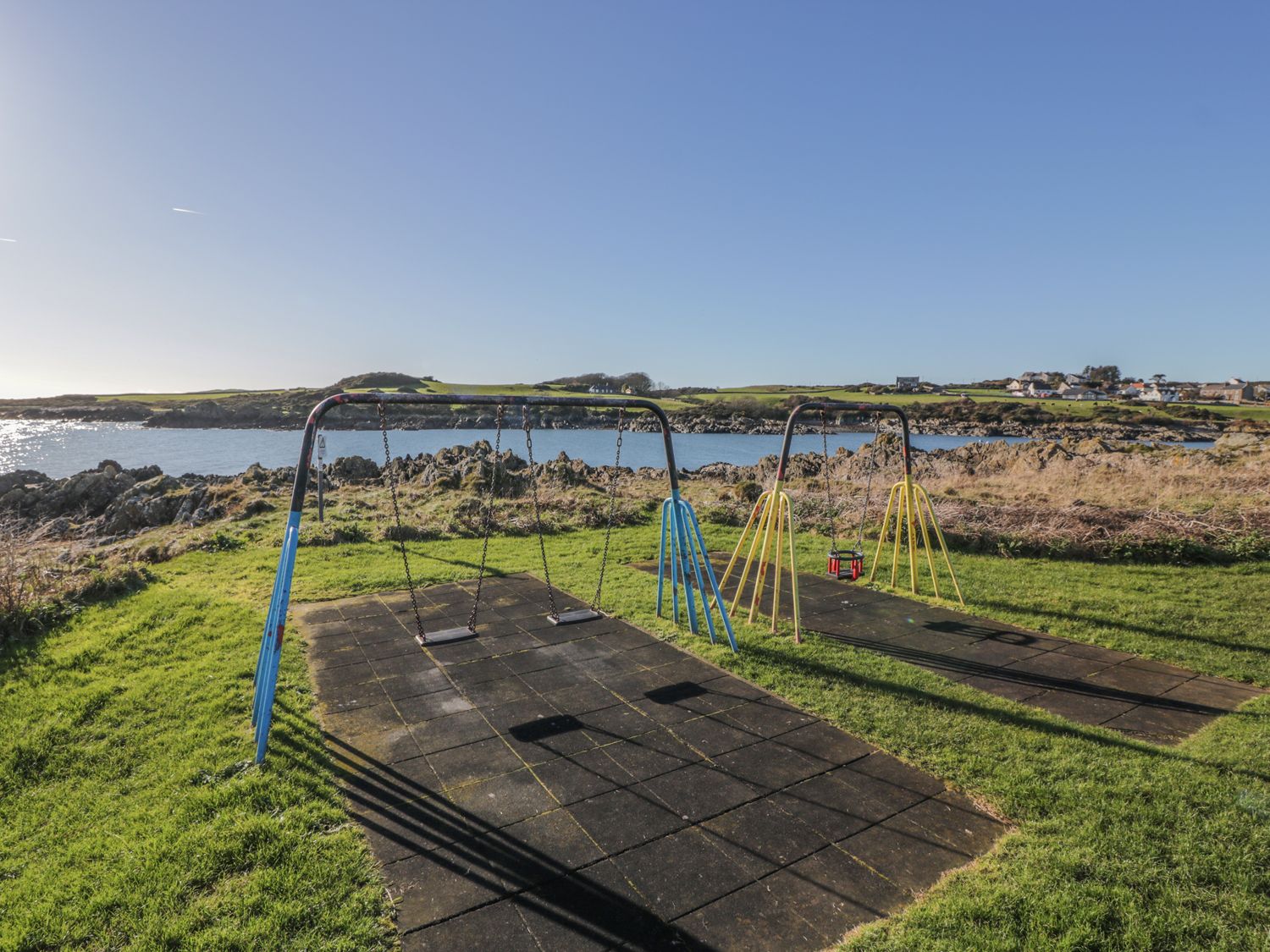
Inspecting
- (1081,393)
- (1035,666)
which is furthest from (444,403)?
(1081,393)

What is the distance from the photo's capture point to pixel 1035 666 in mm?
6582

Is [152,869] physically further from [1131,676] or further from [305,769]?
[1131,676]

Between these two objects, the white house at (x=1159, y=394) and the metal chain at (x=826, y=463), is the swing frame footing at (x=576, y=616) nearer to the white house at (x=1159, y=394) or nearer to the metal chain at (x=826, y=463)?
the metal chain at (x=826, y=463)

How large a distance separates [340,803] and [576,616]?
3.88m

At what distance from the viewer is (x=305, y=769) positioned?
452 cm

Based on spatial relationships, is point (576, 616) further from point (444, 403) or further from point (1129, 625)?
point (1129, 625)

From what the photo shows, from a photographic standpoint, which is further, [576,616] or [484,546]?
[576,616]

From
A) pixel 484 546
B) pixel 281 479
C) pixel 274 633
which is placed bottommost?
Result: pixel 281 479

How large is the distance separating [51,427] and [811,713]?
437 ft

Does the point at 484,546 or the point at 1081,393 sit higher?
the point at 1081,393

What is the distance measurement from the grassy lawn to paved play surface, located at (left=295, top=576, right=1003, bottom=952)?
261mm

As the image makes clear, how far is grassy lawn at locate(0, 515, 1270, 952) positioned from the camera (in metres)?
3.10

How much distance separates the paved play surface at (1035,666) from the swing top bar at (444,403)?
274 cm

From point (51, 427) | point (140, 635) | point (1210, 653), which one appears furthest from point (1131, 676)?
point (51, 427)
